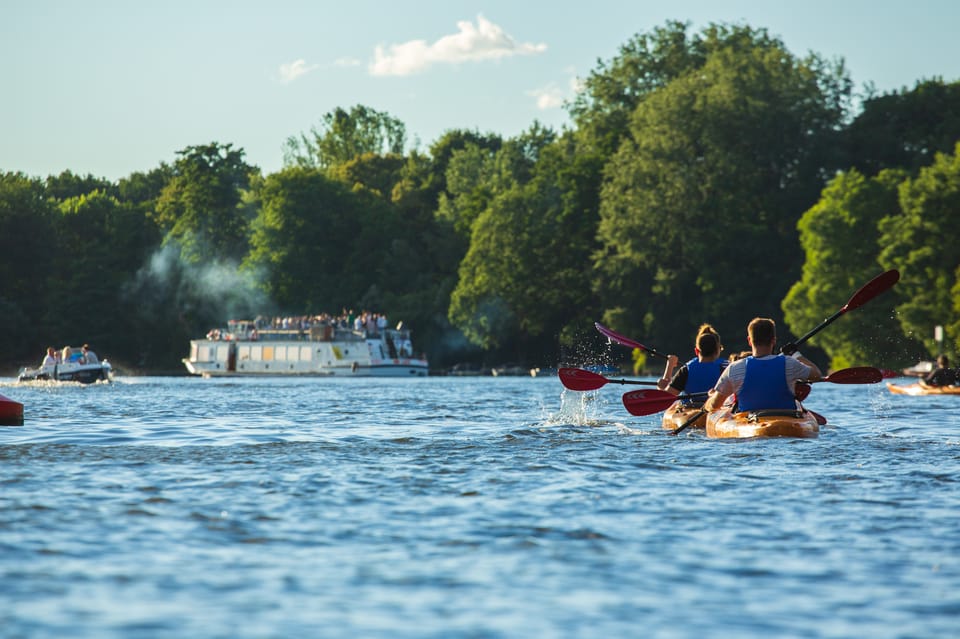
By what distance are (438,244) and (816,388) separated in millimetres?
46981

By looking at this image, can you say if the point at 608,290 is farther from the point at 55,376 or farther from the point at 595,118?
the point at 55,376

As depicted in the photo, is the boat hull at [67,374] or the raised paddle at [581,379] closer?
the raised paddle at [581,379]

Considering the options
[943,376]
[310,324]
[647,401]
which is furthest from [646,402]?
[310,324]

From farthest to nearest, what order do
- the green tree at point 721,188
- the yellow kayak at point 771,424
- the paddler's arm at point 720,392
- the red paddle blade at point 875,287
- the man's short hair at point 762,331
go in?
the green tree at point 721,188
the red paddle blade at point 875,287
the paddler's arm at point 720,392
the yellow kayak at point 771,424
the man's short hair at point 762,331

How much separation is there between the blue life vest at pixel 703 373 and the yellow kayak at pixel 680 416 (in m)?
0.34

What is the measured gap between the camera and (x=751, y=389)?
16.2 meters

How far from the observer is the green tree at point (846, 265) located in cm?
5759

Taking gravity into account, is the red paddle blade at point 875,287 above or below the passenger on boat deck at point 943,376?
above

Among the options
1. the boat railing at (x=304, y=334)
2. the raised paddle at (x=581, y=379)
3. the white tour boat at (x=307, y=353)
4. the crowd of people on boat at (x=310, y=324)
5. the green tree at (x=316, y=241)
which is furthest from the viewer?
the green tree at (x=316, y=241)

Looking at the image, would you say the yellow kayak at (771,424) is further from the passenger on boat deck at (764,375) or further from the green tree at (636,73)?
the green tree at (636,73)

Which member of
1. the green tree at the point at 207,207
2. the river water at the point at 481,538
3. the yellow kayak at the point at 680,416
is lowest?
the river water at the point at 481,538

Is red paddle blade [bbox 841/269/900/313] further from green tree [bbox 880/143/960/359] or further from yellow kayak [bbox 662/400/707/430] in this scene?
green tree [bbox 880/143/960/359]

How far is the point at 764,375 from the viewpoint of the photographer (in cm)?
1595

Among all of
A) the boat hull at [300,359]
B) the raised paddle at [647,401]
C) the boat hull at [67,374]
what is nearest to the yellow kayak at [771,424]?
the raised paddle at [647,401]
